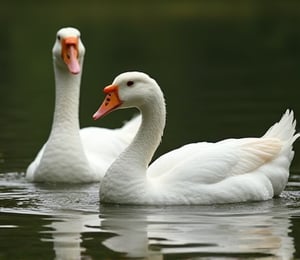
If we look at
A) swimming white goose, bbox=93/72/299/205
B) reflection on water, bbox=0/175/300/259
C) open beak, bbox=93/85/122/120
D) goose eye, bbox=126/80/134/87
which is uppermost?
goose eye, bbox=126/80/134/87

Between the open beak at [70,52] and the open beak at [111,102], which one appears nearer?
the open beak at [111,102]

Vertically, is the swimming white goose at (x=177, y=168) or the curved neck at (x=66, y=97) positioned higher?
the curved neck at (x=66, y=97)

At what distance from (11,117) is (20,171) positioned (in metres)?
6.71

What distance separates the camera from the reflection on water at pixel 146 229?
1097 cm

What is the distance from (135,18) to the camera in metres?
65.0

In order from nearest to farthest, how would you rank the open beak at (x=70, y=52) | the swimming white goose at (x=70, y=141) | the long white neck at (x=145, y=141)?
the long white neck at (x=145, y=141) → the swimming white goose at (x=70, y=141) → the open beak at (x=70, y=52)

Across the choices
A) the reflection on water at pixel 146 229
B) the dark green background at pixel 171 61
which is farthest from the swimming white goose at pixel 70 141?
the reflection on water at pixel 146 229

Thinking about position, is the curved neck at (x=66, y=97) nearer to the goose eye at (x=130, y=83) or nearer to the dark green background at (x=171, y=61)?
the dark green background at (x=171, y=61)

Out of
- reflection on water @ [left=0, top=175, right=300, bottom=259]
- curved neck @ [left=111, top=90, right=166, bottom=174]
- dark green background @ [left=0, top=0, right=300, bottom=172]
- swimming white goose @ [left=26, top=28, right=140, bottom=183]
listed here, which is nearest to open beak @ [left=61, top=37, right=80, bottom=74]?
swimming white goose @ [left=26, top=28, right=140, bottom=183]

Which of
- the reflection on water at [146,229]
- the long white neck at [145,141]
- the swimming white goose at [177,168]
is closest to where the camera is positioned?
the reflection on water at [146,229]

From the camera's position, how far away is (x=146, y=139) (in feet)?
45.9

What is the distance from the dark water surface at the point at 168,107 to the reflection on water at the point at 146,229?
0.04 ft

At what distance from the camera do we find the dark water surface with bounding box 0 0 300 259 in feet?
37.8

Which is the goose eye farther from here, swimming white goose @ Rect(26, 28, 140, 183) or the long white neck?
swimming white goose @ Rect(26, 28, 140, 183)
